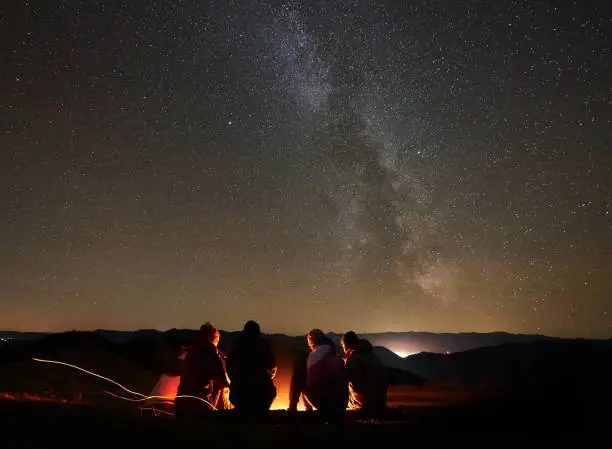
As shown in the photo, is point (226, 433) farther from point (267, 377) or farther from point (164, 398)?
point (164, 398)

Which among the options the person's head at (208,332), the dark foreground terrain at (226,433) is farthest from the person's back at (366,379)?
the person's head at (208,332)

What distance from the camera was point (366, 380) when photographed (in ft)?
30.5

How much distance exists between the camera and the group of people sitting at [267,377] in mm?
8359

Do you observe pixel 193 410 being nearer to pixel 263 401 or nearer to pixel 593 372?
pixel 263 401

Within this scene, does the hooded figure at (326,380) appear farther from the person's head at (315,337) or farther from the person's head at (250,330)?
the person's head at (250,330)

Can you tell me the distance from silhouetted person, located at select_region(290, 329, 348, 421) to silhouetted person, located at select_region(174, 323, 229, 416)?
1.11 m

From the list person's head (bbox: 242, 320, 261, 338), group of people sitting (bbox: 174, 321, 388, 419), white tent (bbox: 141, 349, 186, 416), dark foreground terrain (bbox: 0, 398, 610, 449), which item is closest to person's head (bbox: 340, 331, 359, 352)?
group of people sitting (bbox: 174, 321, 388, 419)

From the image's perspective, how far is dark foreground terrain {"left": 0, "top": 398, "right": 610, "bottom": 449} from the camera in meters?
4.86

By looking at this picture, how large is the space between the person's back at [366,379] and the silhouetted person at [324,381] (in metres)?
0.62

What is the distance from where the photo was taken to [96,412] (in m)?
6.18

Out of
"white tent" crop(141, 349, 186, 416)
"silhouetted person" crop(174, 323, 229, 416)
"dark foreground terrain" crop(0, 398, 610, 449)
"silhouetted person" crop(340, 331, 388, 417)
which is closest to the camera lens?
"dark foreground terrain" crop(0, 398, 610, 449)

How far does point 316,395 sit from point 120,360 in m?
34.7

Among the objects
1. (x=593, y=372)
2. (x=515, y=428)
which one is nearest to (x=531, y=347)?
(x=593, y=372)

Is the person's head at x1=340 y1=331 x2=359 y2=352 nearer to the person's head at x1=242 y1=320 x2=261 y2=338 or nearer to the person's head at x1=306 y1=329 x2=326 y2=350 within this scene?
the person's head at x1=306 y1=329 x2=326 y2=350
